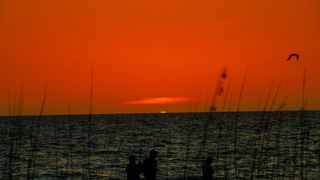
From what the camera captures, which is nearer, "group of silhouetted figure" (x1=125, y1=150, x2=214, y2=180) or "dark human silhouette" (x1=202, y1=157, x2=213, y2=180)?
"group of silhouetted figure" (x1=125, y1=150, x2=214, y2=180)

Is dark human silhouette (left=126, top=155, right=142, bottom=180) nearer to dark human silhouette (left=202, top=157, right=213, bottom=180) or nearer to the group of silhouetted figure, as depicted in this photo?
the group of silhouetted figure

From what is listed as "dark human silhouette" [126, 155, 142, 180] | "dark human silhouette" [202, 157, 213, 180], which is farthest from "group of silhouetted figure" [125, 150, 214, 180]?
"dark human silhouette" [202, 157, 213, 180]

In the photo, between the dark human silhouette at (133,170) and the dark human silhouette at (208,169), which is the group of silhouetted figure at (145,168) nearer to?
the dark human silhouette at (133,170)

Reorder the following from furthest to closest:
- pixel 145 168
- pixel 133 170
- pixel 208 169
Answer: pixel 208 169, pixel 133 170, pixel 145 168

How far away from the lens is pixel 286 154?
39125 millimetres

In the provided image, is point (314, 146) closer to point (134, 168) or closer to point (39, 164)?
point (39, 164)

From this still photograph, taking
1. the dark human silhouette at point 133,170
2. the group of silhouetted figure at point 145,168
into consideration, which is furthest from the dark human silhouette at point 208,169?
the dark human silhouette at point 133,170

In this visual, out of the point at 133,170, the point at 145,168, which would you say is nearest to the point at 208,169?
the point at 145,168

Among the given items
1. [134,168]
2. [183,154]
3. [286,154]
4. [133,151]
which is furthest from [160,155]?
[134,168]

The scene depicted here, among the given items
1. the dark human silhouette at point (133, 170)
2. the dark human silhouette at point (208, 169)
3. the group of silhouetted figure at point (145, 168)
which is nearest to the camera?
the group of silhouetted figure at point (145, 168)

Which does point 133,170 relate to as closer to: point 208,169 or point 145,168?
point 145,168

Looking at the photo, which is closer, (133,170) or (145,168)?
(145,168)

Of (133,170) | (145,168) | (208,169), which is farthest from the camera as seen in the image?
(208,169)

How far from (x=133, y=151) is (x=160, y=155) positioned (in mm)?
4755
